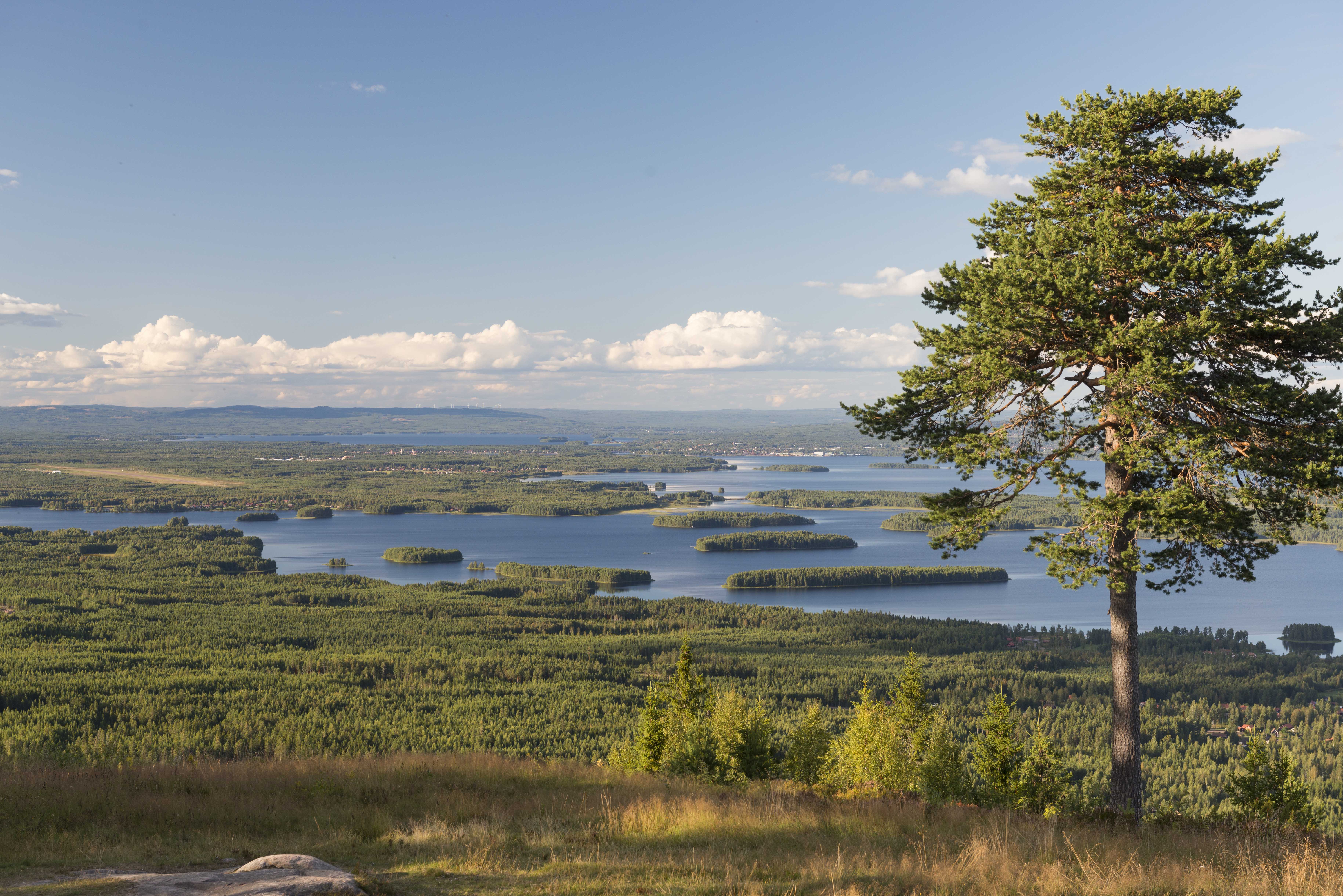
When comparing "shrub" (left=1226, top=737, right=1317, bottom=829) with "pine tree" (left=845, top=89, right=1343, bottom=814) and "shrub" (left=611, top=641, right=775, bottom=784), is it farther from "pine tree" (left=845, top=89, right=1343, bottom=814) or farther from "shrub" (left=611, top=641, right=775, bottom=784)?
"pine tree" (left=845, top=89, right=1343, bottom=814)

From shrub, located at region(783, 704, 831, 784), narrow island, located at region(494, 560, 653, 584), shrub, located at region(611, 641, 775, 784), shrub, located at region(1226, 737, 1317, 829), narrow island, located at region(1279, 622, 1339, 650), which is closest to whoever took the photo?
shrub, located at region(611, 641, 775, 784)

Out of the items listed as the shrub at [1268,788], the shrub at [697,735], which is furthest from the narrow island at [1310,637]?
the shrub at [697,735]

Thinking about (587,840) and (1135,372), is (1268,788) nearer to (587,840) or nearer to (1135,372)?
(1135,372)

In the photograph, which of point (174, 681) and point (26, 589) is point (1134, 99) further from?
point (26, 589)

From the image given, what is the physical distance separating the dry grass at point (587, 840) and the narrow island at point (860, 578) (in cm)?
17216

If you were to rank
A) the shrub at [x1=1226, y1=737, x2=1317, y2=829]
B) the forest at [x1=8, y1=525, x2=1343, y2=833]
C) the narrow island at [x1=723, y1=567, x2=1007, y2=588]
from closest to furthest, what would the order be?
the shrub at [x1=1226, y1=737, x2=1317, y2=829] < the forest at [x1=8, y1=525, x2=1343, y2=833] < the narrow island at [x1=723, y1=567, x2=1007, y2=588]

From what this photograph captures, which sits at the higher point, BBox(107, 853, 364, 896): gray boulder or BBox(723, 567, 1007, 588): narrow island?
BBox(107, 853, 364, 896): gray boulder

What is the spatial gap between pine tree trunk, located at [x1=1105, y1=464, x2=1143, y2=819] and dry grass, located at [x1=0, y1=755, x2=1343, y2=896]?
202 cm

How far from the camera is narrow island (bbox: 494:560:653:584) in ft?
613

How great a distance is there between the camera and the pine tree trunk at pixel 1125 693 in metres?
19.3

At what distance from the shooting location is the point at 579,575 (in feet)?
626

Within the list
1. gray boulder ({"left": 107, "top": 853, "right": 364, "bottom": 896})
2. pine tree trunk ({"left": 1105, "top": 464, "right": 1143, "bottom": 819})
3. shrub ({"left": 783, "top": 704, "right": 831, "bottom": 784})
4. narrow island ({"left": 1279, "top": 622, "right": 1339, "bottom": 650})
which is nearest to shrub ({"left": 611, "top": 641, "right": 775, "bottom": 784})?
shrub ({"left": 783, "top": 704, "right": 831, "bottom": 784})

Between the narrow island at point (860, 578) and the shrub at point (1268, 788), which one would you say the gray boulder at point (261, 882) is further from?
the narrow island at point (860, 578)

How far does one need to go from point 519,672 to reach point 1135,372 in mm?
112557
